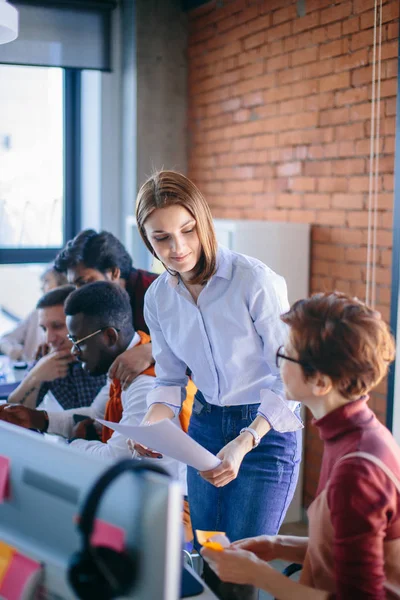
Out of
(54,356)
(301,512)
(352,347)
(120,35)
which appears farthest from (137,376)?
(120,35)

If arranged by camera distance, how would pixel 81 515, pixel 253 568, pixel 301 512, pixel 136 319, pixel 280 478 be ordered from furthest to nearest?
pixel 301 512
pixel 136 319
pixel 280 478
pixel 253 568
pixel 81 515

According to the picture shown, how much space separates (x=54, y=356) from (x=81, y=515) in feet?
6.20

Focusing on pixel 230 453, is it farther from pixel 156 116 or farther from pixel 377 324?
pixel 156 116

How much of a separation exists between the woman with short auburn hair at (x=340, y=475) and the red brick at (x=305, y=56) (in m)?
2.48

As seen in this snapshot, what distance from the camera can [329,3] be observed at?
3.32 metres

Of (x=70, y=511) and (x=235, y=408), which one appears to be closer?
(x=70, y=511)

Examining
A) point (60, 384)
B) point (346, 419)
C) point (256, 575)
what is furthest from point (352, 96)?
point (256, 575)

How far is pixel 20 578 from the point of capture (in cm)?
98

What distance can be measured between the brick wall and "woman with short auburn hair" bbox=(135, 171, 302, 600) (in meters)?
1.48

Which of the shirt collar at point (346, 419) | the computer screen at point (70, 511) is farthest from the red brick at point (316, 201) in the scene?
the computer screen at point (70, 511)

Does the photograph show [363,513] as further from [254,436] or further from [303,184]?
[303,184]

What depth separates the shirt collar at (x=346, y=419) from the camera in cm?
126

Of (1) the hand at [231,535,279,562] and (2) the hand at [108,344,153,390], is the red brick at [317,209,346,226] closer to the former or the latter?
(2) the hand at [108,344,153,390]

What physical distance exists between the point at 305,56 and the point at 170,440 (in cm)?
268
